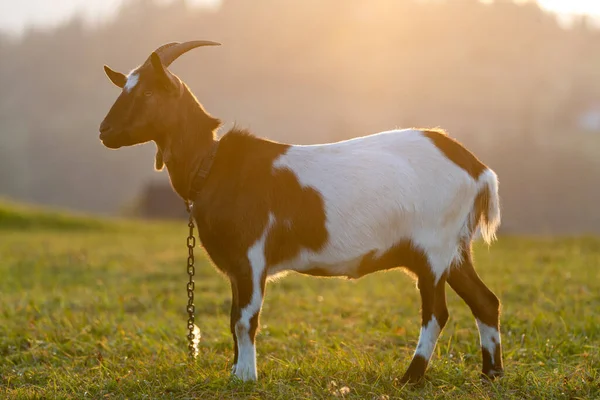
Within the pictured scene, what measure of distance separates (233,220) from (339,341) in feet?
6.95

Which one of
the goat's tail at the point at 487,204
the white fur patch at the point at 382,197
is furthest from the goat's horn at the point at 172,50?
the goat's tail at the point at 487,204

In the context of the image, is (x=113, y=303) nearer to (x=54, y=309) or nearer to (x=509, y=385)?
(x=54, y=309)

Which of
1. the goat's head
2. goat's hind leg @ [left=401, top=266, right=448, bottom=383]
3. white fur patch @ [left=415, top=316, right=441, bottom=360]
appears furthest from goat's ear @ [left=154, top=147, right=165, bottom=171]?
white fur patch @ [left=415, top=316, right=441, bottom=360]

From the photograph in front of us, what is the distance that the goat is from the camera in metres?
4.68

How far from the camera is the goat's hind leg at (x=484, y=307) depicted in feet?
16.6

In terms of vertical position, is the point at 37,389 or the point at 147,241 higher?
the point at 37,389

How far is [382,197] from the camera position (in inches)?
187

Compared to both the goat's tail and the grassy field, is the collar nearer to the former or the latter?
the grassy field

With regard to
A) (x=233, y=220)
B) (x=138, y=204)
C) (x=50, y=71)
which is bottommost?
(x=138, y=204)

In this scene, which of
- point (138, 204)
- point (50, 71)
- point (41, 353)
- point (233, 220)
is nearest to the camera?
point (233, 220)

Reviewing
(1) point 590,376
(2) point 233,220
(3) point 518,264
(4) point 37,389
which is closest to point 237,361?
(2) point 233,220

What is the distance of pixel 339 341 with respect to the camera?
6.20 meters

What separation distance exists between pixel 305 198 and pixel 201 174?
765 mm

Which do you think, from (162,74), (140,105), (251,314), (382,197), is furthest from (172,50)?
(251,314)
